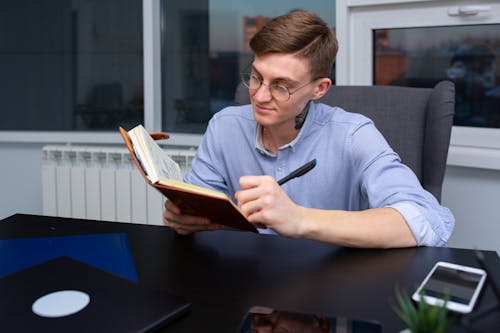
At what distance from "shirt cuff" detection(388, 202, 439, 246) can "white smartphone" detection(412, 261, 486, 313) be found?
146 millimetres

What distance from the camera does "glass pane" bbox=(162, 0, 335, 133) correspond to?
8.44 ft

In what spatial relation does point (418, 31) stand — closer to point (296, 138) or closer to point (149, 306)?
point (296, 138)

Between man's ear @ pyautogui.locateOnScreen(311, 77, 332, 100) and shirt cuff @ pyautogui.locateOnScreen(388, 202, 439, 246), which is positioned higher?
man's ear @ pyautogui.locateOnScreen(311, 77, 332, 100)

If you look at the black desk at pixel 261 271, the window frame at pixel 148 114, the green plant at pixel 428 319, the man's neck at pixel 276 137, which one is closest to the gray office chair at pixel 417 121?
the man's neck at pixel 276 137

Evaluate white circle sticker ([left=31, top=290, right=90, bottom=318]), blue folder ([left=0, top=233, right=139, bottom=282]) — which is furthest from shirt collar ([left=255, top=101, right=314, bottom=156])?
white circle sticker ([left=31, top=290, right=90, bottom=318])

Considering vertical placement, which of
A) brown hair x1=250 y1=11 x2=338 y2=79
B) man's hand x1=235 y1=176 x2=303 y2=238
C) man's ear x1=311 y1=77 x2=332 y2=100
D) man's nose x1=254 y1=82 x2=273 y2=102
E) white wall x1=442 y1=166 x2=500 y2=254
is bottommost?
white wall x1=442 y1=166 x2=500 y2=254

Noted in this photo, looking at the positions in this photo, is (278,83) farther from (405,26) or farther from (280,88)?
(405,26)

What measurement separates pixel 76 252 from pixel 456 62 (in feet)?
5.38

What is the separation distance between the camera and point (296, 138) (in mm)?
1436

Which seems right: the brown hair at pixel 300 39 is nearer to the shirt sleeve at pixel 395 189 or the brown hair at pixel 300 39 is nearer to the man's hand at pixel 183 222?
the shirt sleeve at pixel 395 189

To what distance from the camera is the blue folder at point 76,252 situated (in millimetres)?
1004

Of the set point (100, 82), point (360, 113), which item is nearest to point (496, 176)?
point (360, 113)

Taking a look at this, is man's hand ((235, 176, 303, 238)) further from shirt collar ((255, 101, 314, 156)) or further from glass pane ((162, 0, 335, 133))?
glass pane ((162, 0, 335, 133))

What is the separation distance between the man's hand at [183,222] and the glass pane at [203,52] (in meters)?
1.47
